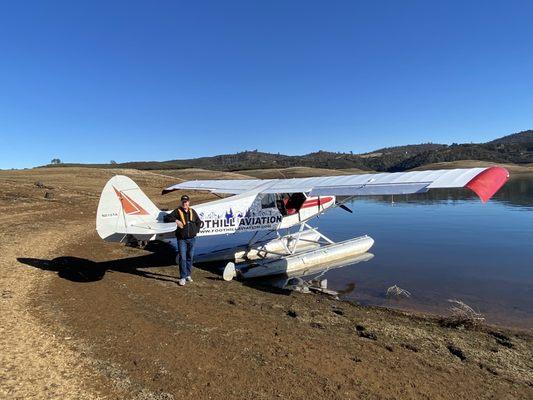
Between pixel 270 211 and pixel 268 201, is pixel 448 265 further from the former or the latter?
pixel 268 201

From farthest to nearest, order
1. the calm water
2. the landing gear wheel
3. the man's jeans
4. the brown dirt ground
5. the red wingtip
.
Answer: the landing gear wheel → the calm water → the man's jeans → the red wingtip → the brown dirt ground

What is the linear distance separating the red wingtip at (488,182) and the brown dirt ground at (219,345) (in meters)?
2.62

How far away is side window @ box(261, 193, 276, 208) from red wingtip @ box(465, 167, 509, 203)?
18.1 ft

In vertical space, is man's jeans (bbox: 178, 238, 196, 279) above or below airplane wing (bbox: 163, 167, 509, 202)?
below

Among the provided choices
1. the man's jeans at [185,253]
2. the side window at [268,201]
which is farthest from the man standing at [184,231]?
the side window at [268,201]

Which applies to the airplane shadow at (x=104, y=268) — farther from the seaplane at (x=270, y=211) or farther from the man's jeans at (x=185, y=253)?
the seaplane at (x=270, y=211)

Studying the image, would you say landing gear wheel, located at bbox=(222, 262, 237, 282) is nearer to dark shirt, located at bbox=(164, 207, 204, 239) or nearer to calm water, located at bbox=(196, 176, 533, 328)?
dark shirt, located at bbox=(164, 207, 204, 239)

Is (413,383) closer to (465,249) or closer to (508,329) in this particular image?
(508,329)

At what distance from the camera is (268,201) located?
12.2m

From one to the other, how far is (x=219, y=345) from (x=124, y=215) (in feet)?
16.1

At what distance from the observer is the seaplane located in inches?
357

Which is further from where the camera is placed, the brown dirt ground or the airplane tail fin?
the airplane tail fin

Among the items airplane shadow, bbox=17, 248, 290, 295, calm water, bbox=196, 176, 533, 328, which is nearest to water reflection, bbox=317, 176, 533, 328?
calm water, bbox=196, 176, 533, 328

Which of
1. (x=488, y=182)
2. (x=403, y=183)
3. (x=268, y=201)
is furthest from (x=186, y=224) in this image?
(x=488, y=182)
